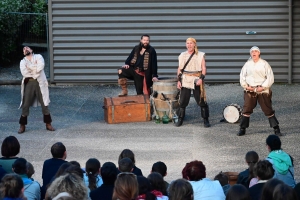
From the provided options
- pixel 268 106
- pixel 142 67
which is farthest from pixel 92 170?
pixel 142 67

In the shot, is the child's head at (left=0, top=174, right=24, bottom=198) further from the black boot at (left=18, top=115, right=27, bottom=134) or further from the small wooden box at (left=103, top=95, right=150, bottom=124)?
the small wooden box at (left=103, top=95, right=150, bottom=124)

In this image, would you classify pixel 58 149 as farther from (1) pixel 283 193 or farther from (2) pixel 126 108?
(2) pixel 126 108

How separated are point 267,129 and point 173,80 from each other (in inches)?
87.2

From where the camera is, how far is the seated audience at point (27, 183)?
8250 millimetres

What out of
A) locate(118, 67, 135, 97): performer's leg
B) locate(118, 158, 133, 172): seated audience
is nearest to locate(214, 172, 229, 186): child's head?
locate(118, 158, 133, 172): seated audience

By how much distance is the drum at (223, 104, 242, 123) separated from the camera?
14961 millimetres

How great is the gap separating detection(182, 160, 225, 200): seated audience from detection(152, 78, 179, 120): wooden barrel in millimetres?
7145

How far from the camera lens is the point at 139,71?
1577cm

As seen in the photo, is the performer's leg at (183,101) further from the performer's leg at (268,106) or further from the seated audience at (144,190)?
the seated audience at (144,190)

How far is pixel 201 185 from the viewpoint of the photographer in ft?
26.4

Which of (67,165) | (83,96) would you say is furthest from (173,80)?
(67,165)

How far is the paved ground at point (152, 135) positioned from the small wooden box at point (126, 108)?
7.5 inches

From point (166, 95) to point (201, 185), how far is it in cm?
732

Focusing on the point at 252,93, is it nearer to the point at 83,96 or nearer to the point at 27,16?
the point at 83,96
